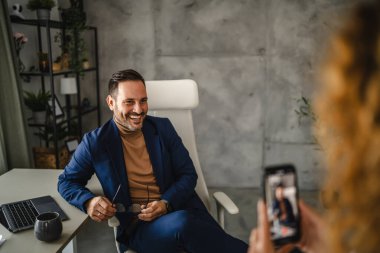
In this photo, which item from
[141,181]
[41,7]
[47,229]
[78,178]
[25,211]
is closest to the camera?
[47,229]

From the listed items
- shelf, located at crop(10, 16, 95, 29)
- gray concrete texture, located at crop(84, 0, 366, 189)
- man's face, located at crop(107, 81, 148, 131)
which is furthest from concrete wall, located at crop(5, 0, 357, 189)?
man's face, located at crop(107, 81, 148, 131)

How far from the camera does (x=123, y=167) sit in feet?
5.95

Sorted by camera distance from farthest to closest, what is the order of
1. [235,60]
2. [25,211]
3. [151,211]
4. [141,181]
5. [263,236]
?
[235,60]
[141,181]
[151,211]
[25,211]
[263,236]

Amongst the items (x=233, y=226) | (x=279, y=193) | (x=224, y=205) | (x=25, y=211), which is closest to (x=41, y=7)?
(x=25, y=211)

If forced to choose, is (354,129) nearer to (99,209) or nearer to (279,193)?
(279,193)

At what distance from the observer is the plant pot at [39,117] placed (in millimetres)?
2990

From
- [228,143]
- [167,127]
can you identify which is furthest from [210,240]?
[228,143]

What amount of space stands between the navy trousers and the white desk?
1.00ft

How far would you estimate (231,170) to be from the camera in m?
3.73

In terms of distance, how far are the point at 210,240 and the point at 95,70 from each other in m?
2.58

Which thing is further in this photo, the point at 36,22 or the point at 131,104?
the point at 36,22

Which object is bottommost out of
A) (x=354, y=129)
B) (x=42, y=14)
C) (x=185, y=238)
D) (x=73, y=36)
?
(x=185, y=238)

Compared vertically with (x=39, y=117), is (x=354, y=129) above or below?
above

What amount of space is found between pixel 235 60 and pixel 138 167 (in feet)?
6.29
